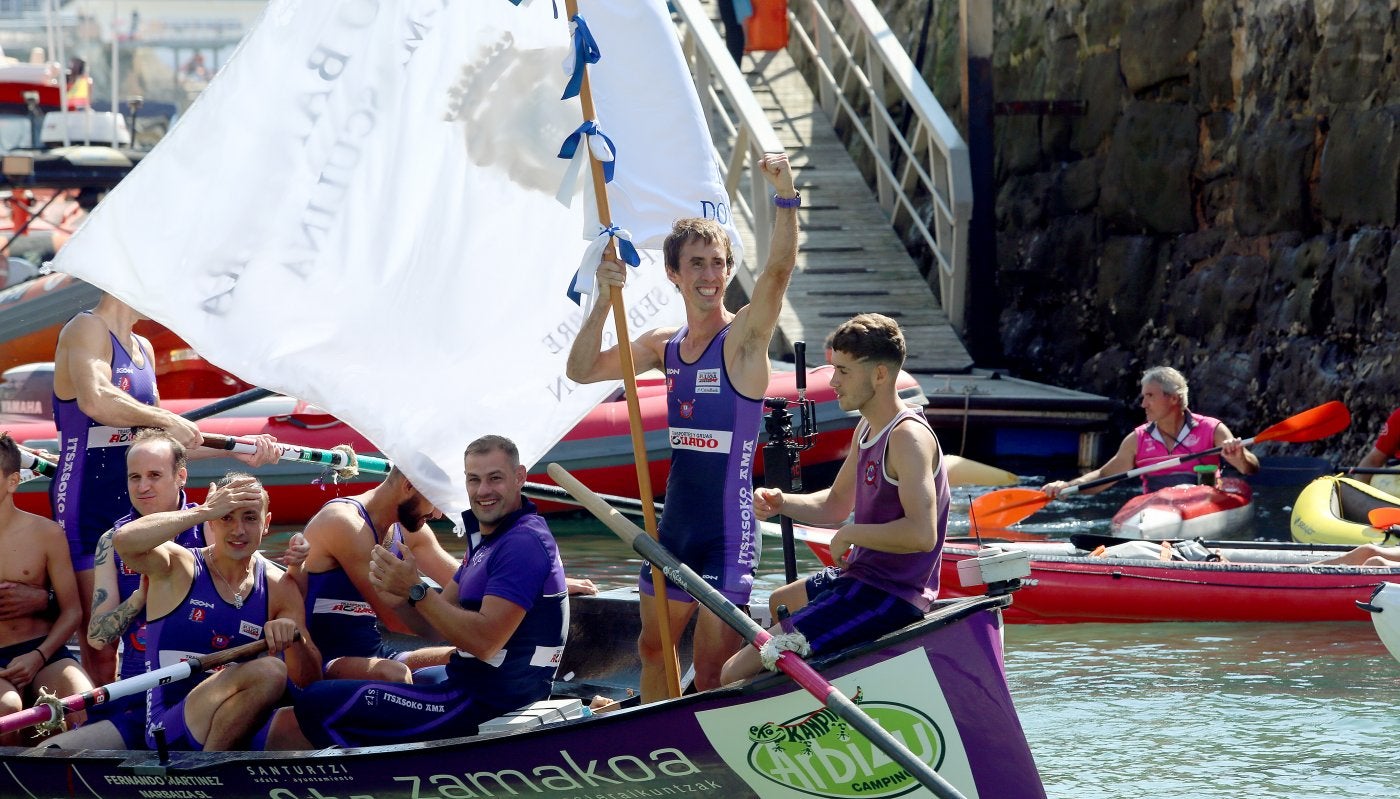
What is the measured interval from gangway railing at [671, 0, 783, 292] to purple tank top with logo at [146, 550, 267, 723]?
29.4ft

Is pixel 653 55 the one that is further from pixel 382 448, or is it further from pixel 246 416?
pixel 246 416

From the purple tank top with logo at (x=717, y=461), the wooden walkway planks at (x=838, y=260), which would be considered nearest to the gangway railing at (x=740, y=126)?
the wooden walkway planks at (x=838, y=260)

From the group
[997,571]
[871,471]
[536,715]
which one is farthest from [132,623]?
[997,571]

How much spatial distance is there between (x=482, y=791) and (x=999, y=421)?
30.1 ft

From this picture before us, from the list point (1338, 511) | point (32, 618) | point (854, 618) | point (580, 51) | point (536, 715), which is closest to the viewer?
point (854, 618)

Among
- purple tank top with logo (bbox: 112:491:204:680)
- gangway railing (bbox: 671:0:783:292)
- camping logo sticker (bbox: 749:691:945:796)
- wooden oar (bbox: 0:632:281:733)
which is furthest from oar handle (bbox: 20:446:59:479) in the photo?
gangway railing (bbox: 671:0:783:292)

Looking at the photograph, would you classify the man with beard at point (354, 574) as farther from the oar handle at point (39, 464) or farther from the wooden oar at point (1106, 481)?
the wooden oar at point (1106, 481)

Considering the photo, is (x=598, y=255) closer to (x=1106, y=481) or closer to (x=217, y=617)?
(x=217, y=617)

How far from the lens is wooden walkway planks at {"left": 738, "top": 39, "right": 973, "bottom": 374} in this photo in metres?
14.7

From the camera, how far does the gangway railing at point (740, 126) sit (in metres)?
14.1

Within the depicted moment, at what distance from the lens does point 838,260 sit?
15.7 m

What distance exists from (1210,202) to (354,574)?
9576 millimetres

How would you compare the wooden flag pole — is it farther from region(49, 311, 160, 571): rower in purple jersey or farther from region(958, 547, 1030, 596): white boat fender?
region(49, 311, 160, 571): rower in purple jersey

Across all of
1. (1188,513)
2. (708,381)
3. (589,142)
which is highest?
(589,142)
